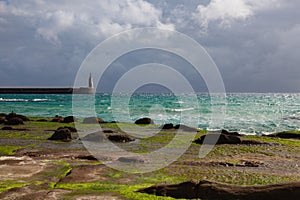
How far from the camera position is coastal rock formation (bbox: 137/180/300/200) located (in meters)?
7.86

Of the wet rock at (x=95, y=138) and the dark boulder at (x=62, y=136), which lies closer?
the wet rock at (x=95, y=138)

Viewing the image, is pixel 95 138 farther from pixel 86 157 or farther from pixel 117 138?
pixel 86 157

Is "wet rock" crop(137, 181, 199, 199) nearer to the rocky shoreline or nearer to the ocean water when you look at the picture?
the rocky shoreline

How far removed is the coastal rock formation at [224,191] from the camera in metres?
7.86

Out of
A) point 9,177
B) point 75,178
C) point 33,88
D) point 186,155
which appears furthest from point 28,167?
point 33,88

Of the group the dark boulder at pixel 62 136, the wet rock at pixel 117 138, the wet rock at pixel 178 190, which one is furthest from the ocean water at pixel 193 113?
the wet rock at pixel 178 190

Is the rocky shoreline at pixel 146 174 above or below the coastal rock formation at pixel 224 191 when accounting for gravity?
below

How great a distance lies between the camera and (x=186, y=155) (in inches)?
643

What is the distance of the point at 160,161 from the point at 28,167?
17.2 feet

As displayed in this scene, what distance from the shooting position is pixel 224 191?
8.35 metres

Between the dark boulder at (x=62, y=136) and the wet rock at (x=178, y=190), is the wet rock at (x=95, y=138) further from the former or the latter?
the wet rock at (x=178, y=190)

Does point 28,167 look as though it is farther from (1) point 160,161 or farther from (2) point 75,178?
(1) point 160,161

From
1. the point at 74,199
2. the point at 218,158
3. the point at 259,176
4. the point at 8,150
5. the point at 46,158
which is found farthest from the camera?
the point at 8,150

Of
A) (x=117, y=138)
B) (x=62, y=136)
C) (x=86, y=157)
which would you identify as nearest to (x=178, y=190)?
(x=86, y=157)
